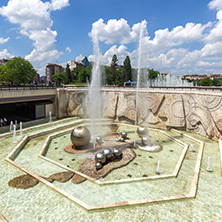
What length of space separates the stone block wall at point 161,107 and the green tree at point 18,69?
16.9 meters

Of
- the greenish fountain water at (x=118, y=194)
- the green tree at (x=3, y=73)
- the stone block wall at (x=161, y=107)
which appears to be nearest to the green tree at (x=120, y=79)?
the stone block wall at (x=161, y=107)

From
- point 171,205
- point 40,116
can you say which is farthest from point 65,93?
point 171,205

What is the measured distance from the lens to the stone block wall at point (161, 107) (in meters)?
13.3

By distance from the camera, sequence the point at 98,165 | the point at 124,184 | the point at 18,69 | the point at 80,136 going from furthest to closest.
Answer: the point at 18,69, the point at 80,136, the point at 98,165, the point at 124,184

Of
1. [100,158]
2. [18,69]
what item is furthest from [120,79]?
[100,158]

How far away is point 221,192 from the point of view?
6.64m

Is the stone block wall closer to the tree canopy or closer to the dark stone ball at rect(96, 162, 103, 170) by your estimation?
the dark stone ball at rect(96, 162, 103, 170)

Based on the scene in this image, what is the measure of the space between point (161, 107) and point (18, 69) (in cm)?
3027

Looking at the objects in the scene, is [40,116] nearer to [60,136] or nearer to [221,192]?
[60,136]

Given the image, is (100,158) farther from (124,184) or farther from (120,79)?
(120,79)

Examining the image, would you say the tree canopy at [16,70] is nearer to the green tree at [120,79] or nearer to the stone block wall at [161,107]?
the stone block wall at [161,107]

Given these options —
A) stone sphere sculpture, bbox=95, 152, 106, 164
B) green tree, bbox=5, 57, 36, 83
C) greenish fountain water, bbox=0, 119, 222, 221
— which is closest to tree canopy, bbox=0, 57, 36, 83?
green tree, bbox=5, 57, 36, 83

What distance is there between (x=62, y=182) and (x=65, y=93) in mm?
16128

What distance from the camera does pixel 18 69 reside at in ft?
103
